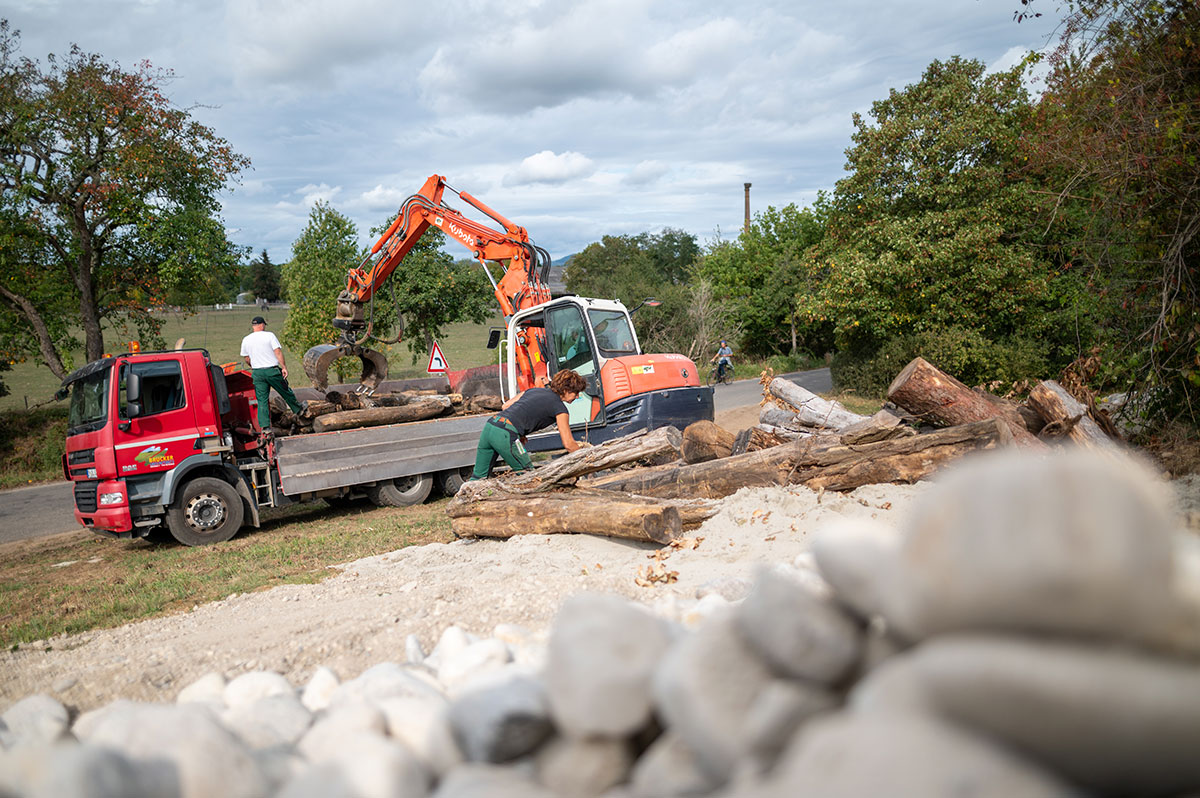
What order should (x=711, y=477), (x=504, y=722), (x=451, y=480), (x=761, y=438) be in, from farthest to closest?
(x=451, y=480) < (x=761, y=438) < (x=711, y=477) < (x=504, y=722)

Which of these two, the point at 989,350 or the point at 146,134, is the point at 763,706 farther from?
the point at 146,134

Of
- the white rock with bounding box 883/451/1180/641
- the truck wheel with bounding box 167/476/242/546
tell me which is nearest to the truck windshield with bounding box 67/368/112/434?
the truck wheel with bounding box 167/476/242/546

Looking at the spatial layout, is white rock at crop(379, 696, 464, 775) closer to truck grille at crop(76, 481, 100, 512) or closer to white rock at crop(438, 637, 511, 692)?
white rock at crop(438, 637, 511, 692)

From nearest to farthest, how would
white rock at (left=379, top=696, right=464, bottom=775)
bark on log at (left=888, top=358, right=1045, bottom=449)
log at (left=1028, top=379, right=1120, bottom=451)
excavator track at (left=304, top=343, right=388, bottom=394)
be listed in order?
white rock at (left=379, top=696, right=464, bottom=775), log at (left=1028, top=379, right=1120, bottom=451), bark on log at (left=888, top=358, right=1045, bottom=449), excavator track at (left=304, top=343, right=388, bottom=394)

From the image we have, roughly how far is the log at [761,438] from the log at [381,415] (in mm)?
4787

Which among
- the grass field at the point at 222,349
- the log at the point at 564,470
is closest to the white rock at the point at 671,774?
the log at the point at 564,470

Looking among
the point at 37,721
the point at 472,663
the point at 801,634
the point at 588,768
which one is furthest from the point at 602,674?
the point at 37,721

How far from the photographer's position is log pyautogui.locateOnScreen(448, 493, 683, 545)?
600 cm

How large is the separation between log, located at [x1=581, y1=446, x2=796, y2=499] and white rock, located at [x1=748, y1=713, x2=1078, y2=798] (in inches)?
205

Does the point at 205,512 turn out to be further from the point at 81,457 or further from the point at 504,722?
the point at 504,722

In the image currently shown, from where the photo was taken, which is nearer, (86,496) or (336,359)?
(86,496)

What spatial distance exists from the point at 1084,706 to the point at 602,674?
116 centimetres

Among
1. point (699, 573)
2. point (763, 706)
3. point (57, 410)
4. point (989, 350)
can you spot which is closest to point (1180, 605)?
point (763, 706)

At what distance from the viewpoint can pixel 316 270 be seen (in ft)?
78.2
